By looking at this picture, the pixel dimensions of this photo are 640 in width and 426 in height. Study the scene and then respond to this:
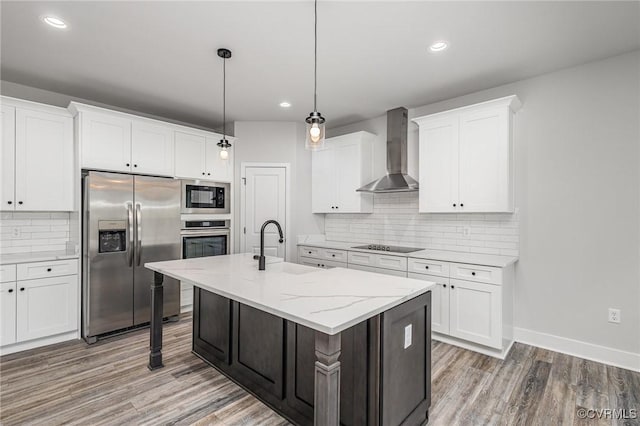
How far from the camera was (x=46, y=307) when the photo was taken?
3182 millimetres

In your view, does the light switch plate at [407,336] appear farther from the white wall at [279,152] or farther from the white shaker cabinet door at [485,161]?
the white wall at [279,152]

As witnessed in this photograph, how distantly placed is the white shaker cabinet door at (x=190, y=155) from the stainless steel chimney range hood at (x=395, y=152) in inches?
86.4

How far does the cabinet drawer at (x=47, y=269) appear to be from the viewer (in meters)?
3.05

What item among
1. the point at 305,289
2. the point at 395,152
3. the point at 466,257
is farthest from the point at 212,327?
the point at 395,152

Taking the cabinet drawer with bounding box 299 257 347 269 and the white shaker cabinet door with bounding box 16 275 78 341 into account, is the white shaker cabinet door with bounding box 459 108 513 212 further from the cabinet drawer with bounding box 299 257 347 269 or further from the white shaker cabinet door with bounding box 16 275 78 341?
the white shaker cabinet door with bounding box 16 275 78 341

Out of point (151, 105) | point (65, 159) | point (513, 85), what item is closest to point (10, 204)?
point (65, 159)

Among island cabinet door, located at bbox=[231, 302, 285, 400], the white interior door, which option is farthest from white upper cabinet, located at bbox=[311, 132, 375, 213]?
island cabinet door, located at bbox=[231, 302, 285, 400]

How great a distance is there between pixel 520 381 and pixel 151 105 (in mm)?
4944

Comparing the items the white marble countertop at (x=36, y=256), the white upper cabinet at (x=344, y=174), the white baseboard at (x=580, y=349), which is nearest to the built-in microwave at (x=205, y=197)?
the white marble countertop at (x=36, y=256)

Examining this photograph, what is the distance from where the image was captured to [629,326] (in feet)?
9.18

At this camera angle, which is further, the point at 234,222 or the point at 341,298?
the point at 234,222

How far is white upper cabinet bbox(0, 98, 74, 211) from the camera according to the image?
3.10 m

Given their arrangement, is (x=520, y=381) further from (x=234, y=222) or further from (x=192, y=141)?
(x=192, y=141)

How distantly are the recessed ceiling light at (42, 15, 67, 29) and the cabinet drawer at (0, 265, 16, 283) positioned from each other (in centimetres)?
216
